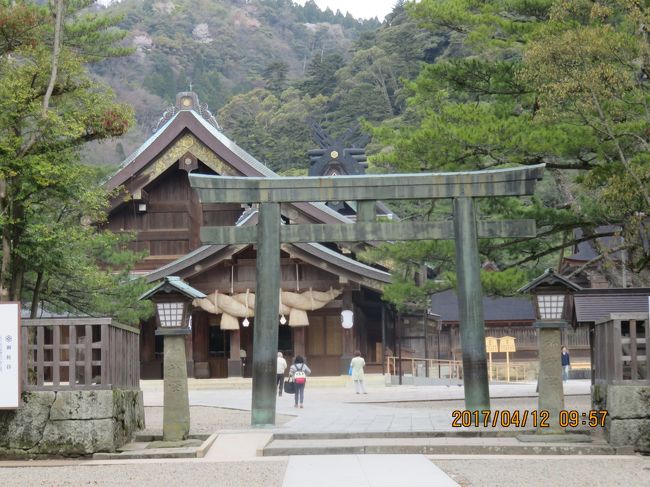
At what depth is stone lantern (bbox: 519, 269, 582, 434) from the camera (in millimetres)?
14227

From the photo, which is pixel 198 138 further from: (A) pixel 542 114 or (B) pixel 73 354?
(B) pixel 73 354

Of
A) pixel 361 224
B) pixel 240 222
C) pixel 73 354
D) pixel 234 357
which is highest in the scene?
pixel 240 222

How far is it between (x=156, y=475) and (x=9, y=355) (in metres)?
3.24

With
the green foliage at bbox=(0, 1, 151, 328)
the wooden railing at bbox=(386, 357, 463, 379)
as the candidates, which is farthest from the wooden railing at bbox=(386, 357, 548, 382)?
the green foliage at bbox=(0, 1, 151, 328)

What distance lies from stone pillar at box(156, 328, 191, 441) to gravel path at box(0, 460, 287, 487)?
1.68 metres

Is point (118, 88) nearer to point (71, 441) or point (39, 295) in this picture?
point (39, 295)

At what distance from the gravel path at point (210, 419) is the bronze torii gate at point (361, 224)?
154 cm

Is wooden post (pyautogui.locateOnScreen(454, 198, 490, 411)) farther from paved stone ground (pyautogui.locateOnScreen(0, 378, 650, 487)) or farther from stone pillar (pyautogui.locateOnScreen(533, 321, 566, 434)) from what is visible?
stone pillar (pyautogui.locateOnScreen(533, 321, 566, 434))

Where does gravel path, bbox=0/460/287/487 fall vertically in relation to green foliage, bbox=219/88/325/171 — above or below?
below

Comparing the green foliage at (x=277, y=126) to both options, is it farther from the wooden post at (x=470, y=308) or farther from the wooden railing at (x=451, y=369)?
the wooden post at (x=470, y=308)

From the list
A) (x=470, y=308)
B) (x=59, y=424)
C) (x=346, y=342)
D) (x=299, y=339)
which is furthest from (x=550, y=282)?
(x=299, y=339)

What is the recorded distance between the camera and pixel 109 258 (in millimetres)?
22031

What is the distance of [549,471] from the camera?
36.7ft

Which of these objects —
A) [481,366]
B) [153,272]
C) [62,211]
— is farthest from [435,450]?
[153,272]
